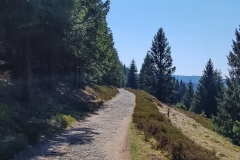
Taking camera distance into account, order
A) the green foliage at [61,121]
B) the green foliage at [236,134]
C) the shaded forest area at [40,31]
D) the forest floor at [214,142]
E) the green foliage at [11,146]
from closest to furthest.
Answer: the green foliage at [11,146] → the shaded forest area at [40,31] → the forest floor at [214,142] → the green foliage at [61,121] → the green foliage at [236,134]

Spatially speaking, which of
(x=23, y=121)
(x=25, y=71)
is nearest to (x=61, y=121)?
(x=23, y=121)

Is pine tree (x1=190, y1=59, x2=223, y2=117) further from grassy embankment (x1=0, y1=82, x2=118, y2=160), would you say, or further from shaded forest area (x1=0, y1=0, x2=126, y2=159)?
grassy embankment (x1=0, y1=82, x2=118, y2=160)

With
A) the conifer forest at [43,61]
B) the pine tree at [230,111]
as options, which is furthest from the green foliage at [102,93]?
the pine tree at [230,111]

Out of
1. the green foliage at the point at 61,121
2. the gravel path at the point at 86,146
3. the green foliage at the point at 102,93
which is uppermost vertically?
the green foliage at the point at 102,93

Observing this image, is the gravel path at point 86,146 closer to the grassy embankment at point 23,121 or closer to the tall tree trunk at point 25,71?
the grassy embankment at point 23,121

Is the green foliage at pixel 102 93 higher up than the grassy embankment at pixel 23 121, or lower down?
higher up

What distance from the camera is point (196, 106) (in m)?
53.3

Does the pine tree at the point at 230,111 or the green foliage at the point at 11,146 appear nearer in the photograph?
the green foliage at the point at 11,146

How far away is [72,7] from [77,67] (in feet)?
62.2

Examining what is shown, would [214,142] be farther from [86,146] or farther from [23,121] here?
[23,121]

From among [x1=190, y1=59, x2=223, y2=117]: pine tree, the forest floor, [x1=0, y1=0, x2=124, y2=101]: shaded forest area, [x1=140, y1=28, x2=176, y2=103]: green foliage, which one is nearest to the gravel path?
the forest floor

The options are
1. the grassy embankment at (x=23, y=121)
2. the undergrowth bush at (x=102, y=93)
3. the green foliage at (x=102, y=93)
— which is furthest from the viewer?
the undergrowth bush at (x=102, y=93)

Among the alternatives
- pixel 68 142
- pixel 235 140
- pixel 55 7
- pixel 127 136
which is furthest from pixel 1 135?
pixel 235 140

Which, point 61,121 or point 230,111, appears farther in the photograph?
point 230,111
